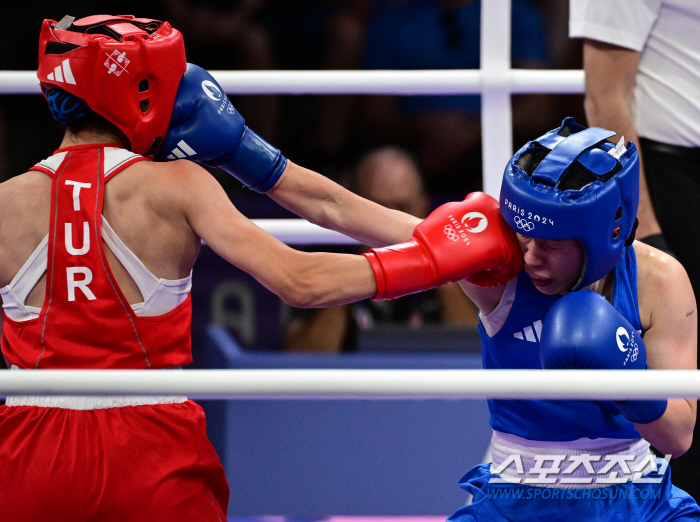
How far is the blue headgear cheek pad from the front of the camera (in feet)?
5.21

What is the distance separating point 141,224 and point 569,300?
764mm

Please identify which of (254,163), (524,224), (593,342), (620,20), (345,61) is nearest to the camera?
(593,342)

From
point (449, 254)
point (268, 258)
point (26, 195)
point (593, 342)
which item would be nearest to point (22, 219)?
point (26, 195)

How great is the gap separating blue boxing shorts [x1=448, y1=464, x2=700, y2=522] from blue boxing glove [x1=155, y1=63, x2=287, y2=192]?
759 millimetres

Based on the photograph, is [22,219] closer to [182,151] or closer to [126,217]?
[126,217]

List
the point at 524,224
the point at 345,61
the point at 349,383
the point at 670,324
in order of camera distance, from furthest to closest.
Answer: the point at 345,61 → the point at 670,324 → the point at 524,224 → the point at 349,383

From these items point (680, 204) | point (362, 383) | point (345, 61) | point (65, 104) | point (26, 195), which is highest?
point (65, 104)

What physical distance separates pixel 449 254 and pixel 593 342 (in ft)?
0.95

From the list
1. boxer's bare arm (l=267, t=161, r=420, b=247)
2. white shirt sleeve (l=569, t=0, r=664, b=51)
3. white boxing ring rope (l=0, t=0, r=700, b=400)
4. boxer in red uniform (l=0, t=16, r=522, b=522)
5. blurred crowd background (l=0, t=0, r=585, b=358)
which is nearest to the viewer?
white boxing ring rope (l=0, t=0, r=700, b=400)

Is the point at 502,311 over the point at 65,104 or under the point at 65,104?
under

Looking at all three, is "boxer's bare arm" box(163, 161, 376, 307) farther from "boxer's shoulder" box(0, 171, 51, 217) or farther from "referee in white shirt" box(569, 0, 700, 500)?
"referee in white shirt" box(569, 0, 700, 500)

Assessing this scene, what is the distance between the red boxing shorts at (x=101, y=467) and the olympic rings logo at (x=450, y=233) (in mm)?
600

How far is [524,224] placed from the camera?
1520mm

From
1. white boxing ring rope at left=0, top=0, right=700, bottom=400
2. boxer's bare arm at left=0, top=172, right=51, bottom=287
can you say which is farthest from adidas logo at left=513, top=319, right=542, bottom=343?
boxer's bare arm at left=0, top=172, right=51, bottom=287
